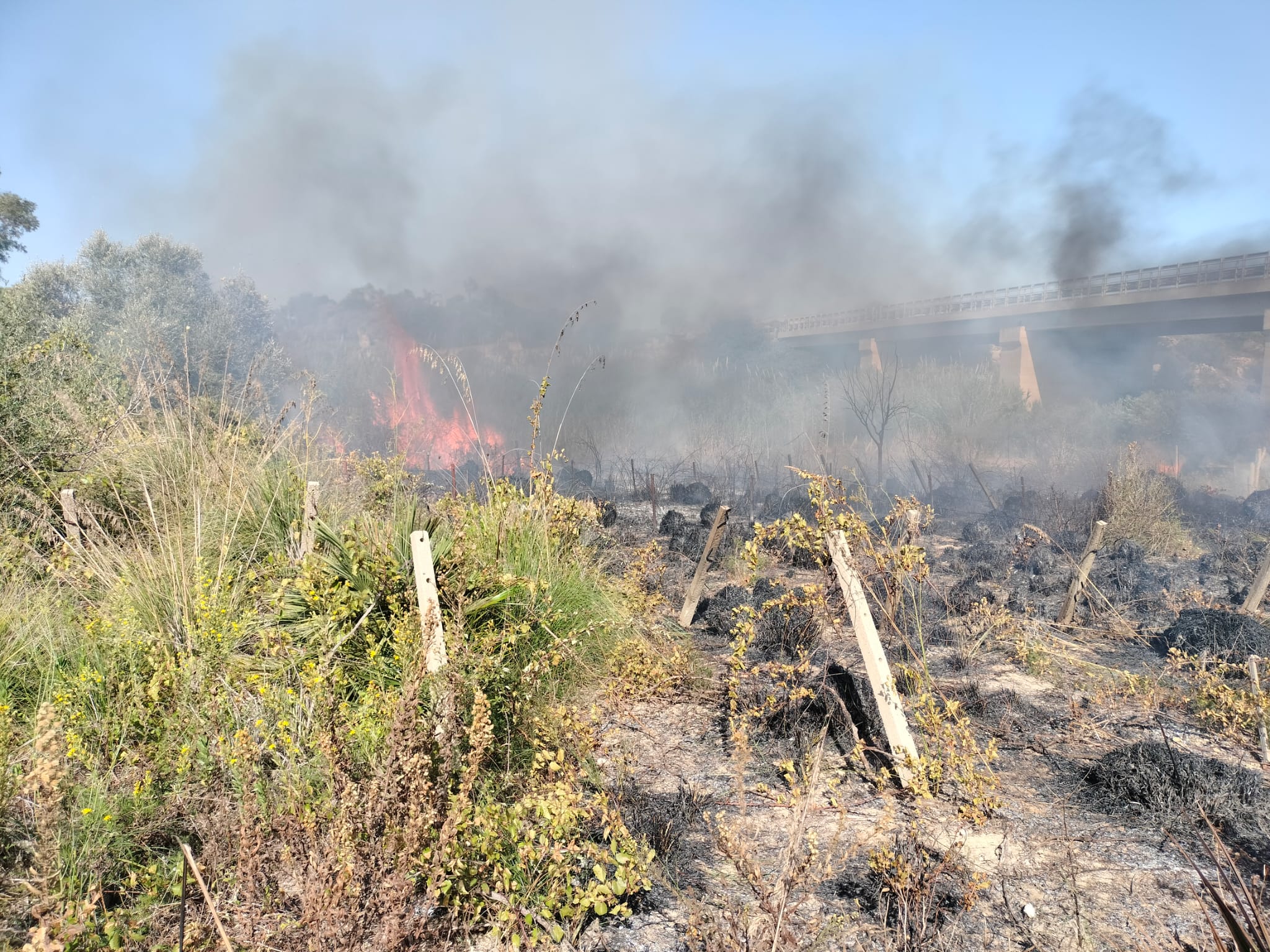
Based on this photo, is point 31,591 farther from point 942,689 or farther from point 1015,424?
point 1015,424

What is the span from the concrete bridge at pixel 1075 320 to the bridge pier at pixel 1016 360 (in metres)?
0.04

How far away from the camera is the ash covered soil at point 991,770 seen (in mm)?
3002

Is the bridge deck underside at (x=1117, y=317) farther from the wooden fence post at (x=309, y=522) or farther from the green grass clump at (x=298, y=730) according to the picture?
the wooden fence post at (x=309, y=522)

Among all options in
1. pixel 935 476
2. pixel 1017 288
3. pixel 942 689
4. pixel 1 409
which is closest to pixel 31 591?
pixel 1 409

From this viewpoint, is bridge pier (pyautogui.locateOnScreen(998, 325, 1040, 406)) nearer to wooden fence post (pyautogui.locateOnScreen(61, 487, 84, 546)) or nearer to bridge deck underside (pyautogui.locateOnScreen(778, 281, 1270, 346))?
bridge deck underside (pyautogui.locateOnScreen(778, 281, 1270, 346))

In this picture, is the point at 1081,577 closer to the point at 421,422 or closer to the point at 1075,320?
the point at 421,422

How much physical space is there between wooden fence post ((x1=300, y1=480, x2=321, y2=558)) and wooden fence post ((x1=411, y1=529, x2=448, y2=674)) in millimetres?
1177

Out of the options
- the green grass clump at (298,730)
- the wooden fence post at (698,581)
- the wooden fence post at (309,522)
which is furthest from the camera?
the wooden fence post at (698,581)

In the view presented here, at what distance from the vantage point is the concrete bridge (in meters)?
24.8

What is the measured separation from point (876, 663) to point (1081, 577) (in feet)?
12.3

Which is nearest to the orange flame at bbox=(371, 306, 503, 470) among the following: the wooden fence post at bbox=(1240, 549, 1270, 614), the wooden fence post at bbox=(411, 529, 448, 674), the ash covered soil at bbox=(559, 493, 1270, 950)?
the ash covered soil at bbox=(559, 493, 1270, 950)

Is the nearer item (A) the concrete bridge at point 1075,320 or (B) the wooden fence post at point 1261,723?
(B) the wooden fence post at point 1261,723

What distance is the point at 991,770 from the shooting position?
4.14 metres

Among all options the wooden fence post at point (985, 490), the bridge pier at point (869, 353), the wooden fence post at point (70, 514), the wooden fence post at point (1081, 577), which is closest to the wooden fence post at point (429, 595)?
the wooden fence post at point (70, 514)
